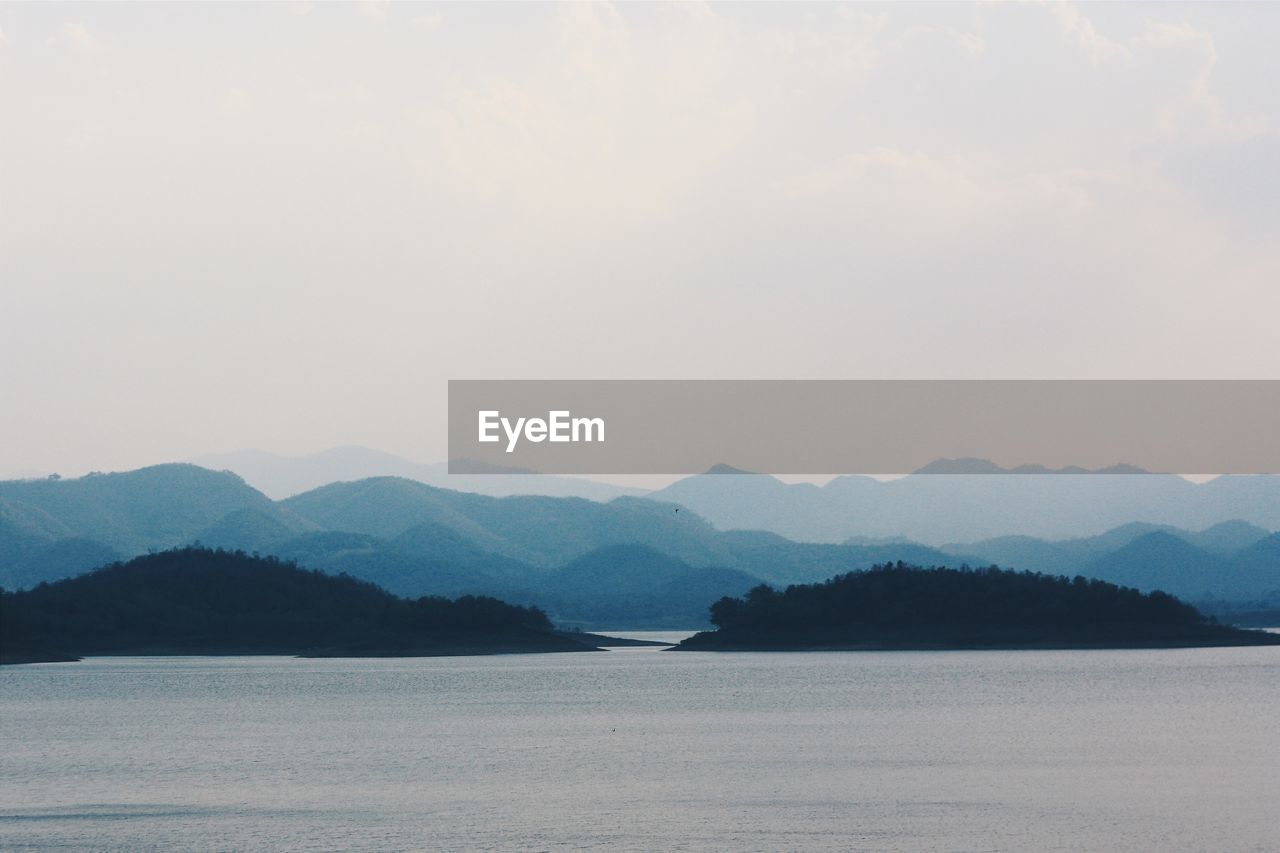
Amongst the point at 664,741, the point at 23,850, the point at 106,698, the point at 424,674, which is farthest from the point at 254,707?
the point at 23,850

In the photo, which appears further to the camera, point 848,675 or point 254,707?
point 848,675

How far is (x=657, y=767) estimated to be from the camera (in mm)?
72438

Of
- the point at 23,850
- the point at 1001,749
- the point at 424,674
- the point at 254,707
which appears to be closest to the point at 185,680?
the point at 424,674

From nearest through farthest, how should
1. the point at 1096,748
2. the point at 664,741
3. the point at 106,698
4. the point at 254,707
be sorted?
the point at 1096,748 < the point at 664,741 < the point at 254,707 < the point at 106,698

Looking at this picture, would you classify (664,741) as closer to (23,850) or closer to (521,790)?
(521,790)

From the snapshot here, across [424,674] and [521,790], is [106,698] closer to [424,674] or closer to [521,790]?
[424,674]

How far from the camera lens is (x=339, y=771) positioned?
72062mm

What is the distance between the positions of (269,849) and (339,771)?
867 inches

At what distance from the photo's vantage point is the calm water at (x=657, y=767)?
52812 mm

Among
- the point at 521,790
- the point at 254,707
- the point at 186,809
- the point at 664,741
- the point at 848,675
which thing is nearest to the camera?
the point at 186,809

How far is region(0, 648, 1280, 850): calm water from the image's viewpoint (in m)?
52.8

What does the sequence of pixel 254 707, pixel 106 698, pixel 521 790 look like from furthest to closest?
pixel 106 698
pixel 254 707
pixel 521 790

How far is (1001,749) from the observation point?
78500 millimetres

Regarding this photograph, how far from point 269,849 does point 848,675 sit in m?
113
